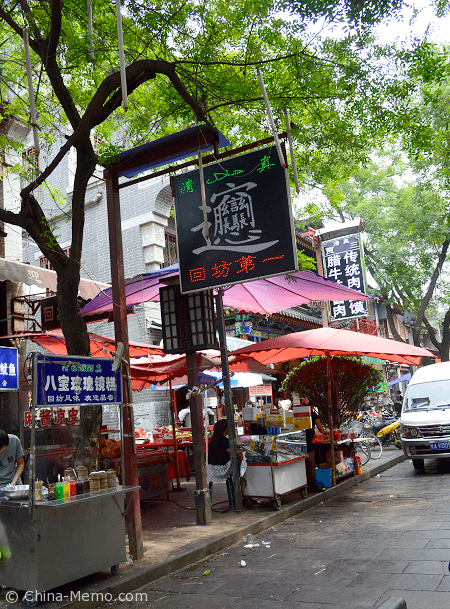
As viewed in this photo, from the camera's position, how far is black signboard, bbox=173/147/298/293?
22.5 feet

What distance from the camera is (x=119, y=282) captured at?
23.7 feet

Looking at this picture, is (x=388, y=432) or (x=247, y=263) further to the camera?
(x=388, y=432)

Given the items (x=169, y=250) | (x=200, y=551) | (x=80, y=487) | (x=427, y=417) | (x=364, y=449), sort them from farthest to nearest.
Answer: (x=169, y=250) → (x=364, y=449) → (x=427, y=417) → (x=200, y=551) → (x=80, y=487)

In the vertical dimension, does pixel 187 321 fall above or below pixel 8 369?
above

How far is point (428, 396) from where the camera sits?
41.9ft

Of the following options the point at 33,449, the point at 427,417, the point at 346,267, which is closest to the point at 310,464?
the point at 427,417

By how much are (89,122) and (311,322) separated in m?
18.6

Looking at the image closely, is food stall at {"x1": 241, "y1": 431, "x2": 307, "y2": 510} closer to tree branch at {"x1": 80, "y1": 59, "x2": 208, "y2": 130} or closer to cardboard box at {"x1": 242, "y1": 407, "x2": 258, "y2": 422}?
cardboard box at {"x1": 242, "y1": 407, "x2": 258, "y2": 422}

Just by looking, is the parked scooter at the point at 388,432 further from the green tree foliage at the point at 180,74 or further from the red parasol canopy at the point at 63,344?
the green tree foliage at the point at 180,74

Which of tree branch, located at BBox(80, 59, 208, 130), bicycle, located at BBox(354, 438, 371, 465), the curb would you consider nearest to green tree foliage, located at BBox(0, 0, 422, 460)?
tree branch, located at BBox(80, 59, 208, 130)

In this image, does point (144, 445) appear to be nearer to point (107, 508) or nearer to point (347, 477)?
point (347, 477)

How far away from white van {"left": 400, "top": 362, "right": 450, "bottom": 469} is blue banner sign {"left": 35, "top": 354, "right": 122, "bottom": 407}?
25.6 feet

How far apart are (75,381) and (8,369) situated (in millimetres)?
4068

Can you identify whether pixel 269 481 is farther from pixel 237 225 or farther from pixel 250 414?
pixel 237 225
